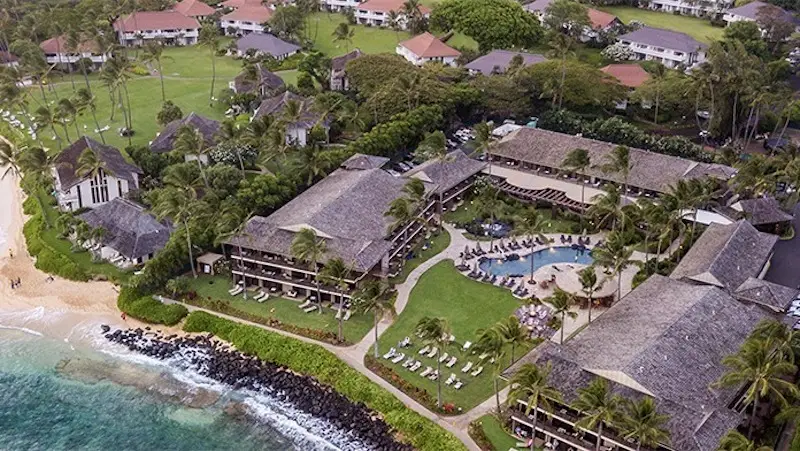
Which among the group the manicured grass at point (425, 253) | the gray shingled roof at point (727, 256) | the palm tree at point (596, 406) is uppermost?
the palm tree at point (596, 406)

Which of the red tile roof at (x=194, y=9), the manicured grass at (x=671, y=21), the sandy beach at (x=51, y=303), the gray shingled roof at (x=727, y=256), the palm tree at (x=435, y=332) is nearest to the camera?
the palm tree at (x=435, y=332)

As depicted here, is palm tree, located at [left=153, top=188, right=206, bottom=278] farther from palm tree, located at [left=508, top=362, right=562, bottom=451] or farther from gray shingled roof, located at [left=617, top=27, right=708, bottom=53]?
gray shingled roof, located at [left=617, top=27, right=708, bottom=53]

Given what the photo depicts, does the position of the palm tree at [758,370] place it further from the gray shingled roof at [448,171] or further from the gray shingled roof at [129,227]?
the gray shingled roof at [129,227]

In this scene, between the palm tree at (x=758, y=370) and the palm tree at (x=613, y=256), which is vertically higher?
the palm tree at (x=758, y=370)

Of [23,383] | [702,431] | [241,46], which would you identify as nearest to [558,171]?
[702,431]

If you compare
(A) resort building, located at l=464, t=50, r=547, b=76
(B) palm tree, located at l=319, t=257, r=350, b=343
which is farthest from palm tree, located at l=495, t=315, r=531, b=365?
(A) resort building, located at l=464, t=50, r=547, b=76

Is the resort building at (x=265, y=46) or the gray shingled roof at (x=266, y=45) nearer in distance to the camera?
the resort building at (x=265, y=46)

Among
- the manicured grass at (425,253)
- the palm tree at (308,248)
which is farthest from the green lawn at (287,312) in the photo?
the manicured grass at (425,253)

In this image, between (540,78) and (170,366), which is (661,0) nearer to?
(540,78)
